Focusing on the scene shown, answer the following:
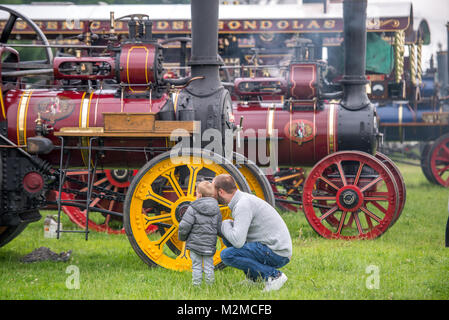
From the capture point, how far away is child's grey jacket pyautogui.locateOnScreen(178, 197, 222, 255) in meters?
4.62

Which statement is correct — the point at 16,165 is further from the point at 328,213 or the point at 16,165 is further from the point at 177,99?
the point at 328,213

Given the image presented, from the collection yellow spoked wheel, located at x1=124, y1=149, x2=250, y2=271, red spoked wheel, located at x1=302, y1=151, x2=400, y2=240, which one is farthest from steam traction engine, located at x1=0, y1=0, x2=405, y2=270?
red spoked wheel, located at x1=302, y1=151, x2=400, y2=240

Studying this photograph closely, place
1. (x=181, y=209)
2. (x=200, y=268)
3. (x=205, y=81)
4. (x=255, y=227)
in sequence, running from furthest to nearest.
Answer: (x=205, y=81) → (x=181, y=209) → (x=200, y=268) → (x=255, y=227)

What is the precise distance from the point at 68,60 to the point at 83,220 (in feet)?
8.32

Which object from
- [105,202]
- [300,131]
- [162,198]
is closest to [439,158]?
[300,131]

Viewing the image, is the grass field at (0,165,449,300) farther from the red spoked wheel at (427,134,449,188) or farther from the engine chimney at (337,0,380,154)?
the red spoked wheel at (427,134,449,188)

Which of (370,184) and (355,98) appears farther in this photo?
(355,98)

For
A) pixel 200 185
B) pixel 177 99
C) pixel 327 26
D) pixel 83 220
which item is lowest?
pixel 83 220

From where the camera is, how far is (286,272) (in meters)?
5.29

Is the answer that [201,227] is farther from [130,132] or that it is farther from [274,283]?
[130,132]

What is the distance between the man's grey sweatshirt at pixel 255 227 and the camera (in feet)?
14.6

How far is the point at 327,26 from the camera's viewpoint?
38.3ft

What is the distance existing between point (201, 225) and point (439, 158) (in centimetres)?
830
